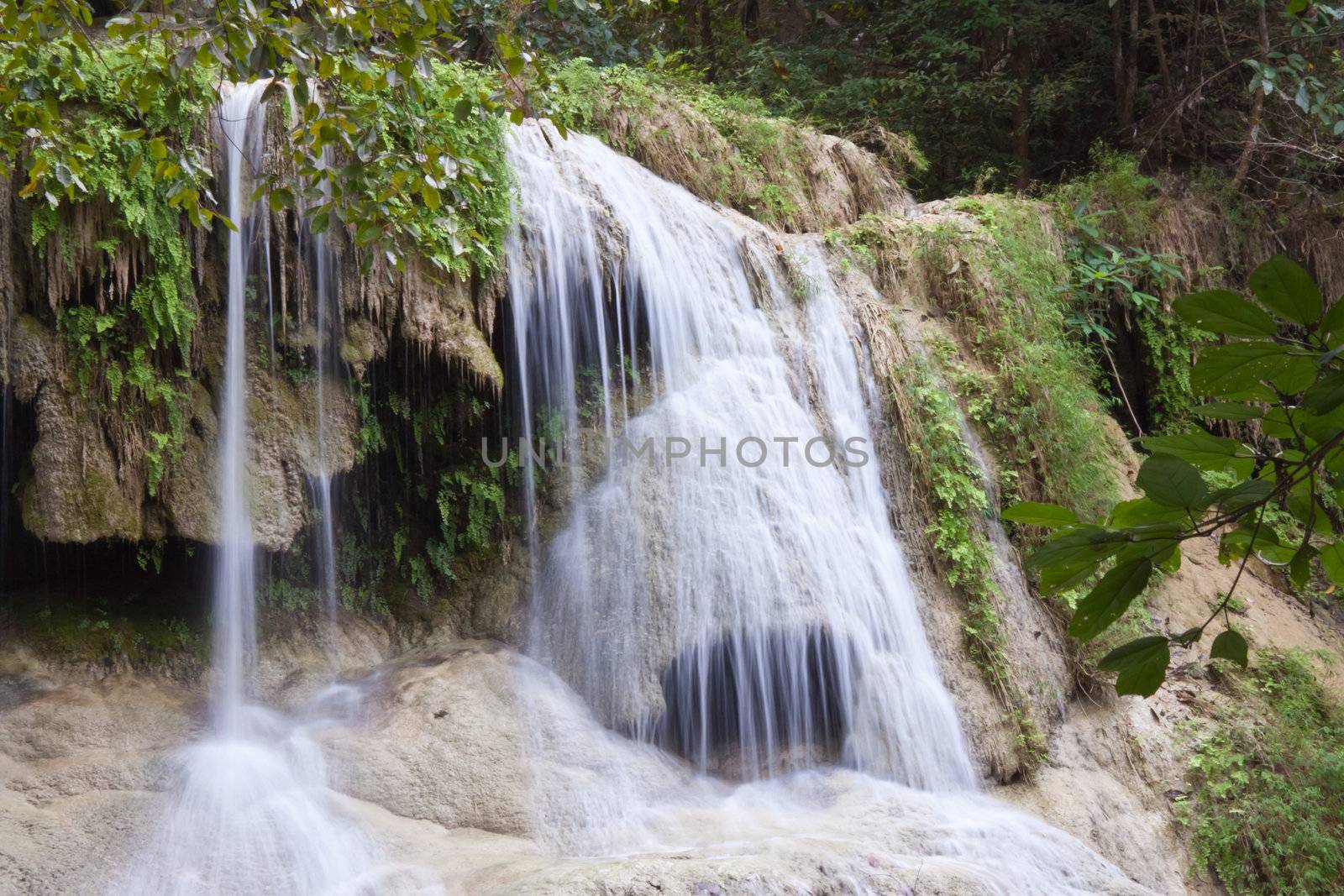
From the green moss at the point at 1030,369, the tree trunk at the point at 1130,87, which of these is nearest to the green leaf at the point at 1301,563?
the green moss at the point at 1030,369

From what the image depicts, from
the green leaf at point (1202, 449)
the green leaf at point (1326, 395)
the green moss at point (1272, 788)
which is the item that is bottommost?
the green moss at point (1272, 788)

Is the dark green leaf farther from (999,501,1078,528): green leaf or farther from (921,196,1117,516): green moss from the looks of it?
(921,196,1117,516): green moss

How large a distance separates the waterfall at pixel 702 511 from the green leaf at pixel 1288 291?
5.37 meters

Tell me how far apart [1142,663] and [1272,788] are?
23.1ft

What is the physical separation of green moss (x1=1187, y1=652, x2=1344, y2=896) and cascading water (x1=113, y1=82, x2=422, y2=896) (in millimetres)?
5331

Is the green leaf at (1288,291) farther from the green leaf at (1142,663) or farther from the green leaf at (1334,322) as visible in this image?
the green leaf at (1142,663)

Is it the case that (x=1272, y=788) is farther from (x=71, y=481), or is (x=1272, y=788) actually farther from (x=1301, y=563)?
(x=71, y=481)

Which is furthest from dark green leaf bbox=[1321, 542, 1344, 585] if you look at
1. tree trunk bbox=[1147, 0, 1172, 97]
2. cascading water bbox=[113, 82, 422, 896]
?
tree trunk bbox=[1147, 0, 1172, 97]

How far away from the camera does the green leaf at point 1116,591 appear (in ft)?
4.11

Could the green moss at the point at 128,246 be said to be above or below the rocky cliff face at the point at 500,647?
above

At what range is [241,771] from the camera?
506 centimetres

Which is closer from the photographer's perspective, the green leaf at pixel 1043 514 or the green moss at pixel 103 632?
the green leaf at pixel 1043 514

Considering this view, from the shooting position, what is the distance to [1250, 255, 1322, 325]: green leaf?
1.23 m

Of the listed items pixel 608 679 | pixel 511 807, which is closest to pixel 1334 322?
pixel 511 807
